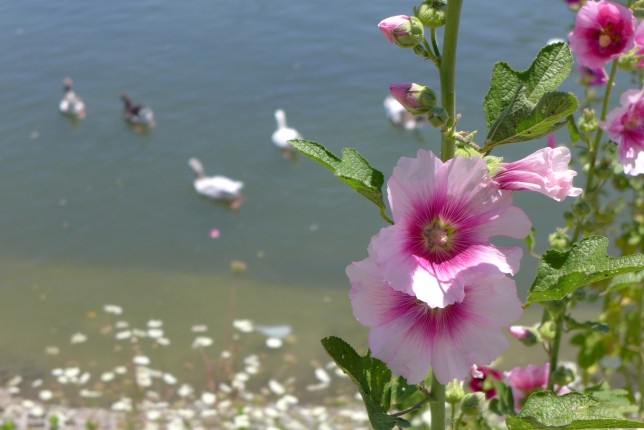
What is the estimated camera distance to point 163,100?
6707 millimetres

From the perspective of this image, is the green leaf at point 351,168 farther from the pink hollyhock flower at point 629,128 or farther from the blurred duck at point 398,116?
the blurred duck at point 398,116

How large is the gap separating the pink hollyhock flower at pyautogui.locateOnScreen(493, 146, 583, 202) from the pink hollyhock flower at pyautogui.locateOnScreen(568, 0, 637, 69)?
588 mm

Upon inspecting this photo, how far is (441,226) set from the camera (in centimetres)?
83

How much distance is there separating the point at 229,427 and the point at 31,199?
9.54ft

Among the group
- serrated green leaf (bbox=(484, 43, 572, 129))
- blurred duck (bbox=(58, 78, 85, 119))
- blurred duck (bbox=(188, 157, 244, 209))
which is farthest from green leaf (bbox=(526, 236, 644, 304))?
blurred duck (bbox=(58, 78, 85, 119))

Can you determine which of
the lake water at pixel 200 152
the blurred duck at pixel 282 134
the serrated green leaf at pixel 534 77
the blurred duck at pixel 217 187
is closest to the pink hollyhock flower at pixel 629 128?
the serrated green leaf at pixel 534 77

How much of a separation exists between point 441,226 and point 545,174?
118mm

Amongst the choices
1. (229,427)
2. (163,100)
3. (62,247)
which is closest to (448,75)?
(229,427)

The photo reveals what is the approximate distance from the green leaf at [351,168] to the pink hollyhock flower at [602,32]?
64 cm

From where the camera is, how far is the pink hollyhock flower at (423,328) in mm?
809

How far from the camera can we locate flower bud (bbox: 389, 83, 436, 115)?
2.72 ft

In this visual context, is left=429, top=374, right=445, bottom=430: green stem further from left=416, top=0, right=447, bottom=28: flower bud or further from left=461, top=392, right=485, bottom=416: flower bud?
left=416, top=0, right=447, bottom=28: flower bud

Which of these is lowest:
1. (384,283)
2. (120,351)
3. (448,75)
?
(120,351)

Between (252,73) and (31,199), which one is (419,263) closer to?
(31,199)
